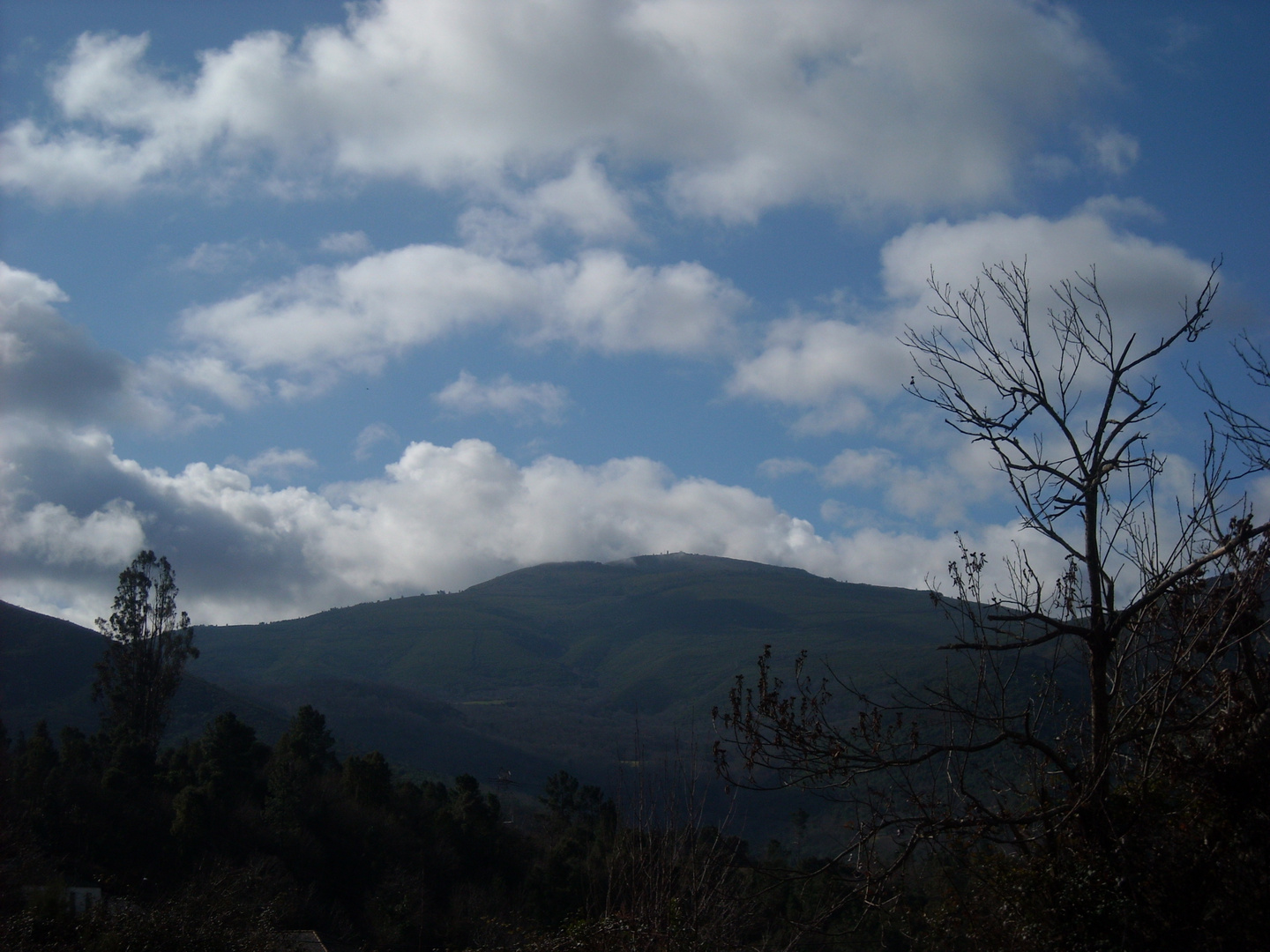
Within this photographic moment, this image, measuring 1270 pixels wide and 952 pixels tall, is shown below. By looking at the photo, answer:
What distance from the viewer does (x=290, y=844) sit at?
42.6 metres

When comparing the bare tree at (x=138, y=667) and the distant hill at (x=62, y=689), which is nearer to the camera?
the bare tree at (x=138, y=667)

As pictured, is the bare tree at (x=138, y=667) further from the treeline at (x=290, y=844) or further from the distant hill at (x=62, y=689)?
the distant hill at (x=62, y=689)

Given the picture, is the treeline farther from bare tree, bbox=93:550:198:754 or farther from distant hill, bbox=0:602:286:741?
distant hill, bbox=0:602:286:741

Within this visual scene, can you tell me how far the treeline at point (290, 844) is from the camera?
105 ft

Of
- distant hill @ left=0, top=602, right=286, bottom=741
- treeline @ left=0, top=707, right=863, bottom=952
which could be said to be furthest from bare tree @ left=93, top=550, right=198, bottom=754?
distant hill @ left=0, top=602, right=286, bottom=741

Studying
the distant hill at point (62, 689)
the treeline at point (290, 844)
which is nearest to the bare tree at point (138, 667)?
the treeline at point (290, 844)

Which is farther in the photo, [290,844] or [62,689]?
[62,689]

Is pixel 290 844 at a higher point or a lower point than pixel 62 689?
lower

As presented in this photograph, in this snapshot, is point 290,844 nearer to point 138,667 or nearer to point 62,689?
point 138,667

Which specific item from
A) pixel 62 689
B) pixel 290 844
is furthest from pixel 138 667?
pixel 62 689

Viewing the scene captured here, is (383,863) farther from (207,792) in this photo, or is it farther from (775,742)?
(775,742)

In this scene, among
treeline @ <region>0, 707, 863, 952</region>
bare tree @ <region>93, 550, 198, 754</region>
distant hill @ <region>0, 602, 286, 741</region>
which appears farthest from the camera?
distant hill @ <region>0, 602, 286, 741</region>

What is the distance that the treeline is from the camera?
3203 centimetres

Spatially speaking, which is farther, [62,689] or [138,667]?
[62,689]
